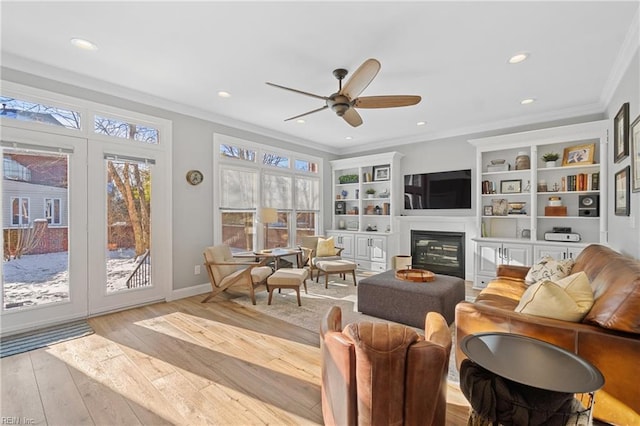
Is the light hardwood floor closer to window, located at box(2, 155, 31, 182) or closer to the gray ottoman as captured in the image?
the gray ottoman

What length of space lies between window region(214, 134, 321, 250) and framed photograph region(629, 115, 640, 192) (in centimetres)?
481

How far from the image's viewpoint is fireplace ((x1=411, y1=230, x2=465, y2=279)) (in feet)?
18.0

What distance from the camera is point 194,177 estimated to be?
4.46m

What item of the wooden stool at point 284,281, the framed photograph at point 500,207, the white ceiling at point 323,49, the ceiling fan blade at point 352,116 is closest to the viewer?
the white ceiling at point 323,49

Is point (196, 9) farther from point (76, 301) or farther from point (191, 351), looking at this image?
point (76, 301)

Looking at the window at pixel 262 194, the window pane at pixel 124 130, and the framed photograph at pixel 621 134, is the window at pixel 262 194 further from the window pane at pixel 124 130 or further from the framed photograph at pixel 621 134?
the framed photograph at pixel 621 134

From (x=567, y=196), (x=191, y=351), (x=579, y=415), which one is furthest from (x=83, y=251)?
(x=567, y=196)

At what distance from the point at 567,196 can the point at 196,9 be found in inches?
215

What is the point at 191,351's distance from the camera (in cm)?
270

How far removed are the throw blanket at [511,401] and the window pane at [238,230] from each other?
4335 millimetres

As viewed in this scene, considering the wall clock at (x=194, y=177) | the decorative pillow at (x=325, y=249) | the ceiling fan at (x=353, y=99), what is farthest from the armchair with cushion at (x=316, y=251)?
the ceiling fan at (x=353, y=99)

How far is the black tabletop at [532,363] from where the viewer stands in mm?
1161

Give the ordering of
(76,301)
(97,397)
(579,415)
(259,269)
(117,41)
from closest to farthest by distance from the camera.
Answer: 1. (579,415)
2. (97,397)
3. (117,41)
4. (76,301)
5. (259,269)

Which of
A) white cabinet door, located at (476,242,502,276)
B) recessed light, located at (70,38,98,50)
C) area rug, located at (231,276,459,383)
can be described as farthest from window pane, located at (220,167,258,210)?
white cabinet door, located at (476,242,502,276)
